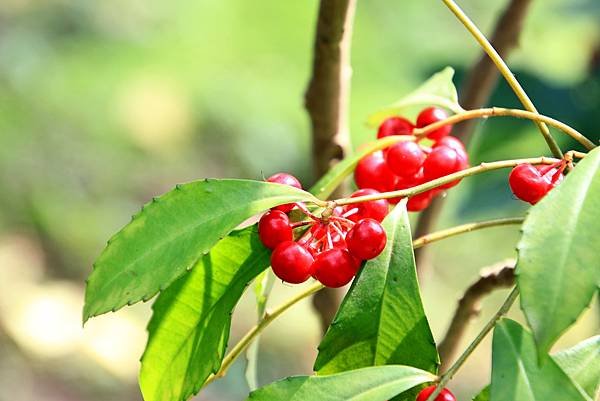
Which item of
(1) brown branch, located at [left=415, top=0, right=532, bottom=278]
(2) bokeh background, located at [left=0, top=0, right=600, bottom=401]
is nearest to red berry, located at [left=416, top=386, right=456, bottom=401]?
(1) brown branch, located at [left=415, top=0, right=532, bottom=278]

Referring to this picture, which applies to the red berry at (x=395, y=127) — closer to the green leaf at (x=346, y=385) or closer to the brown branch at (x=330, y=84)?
the brown branch at (x=330, y=84)

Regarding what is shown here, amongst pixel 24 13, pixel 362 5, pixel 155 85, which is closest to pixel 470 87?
pixel 362 5

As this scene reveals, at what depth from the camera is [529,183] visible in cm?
62

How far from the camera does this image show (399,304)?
0.62m

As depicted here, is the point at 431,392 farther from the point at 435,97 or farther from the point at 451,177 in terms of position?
the point at 435,97

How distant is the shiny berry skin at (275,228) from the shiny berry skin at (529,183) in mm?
152

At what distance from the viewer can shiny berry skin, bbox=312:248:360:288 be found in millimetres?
625

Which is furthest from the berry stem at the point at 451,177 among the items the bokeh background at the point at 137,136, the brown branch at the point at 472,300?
the bokeh background at the point at 137,136

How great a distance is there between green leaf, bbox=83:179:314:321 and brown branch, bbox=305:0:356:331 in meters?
0.29

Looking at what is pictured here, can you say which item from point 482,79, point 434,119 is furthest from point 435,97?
point 482,79

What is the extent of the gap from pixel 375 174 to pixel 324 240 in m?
0.12

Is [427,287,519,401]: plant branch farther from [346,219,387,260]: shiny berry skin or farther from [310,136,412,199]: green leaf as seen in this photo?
[310,136,412,199]: green leaf

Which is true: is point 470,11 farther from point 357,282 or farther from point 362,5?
point 357,282

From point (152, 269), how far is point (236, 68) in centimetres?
270
